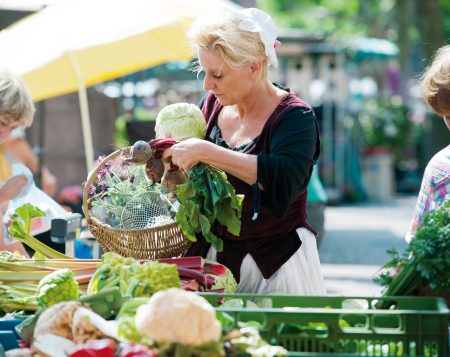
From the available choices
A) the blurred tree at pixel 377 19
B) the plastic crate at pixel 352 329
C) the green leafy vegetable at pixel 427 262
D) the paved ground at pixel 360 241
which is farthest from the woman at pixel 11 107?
the blurred tree at pixel 377 19

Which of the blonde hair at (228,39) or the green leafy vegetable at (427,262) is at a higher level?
the blonde hair at (228,39)

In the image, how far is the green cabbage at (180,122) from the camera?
3.62 metres

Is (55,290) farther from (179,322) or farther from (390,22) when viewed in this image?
(390,22)

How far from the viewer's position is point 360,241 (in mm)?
12781

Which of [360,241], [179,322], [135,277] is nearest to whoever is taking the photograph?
[179,322]

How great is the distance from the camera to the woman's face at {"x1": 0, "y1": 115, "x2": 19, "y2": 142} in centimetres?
464

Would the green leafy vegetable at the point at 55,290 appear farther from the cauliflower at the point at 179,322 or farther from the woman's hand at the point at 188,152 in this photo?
the cauliflower at the point at 179,322

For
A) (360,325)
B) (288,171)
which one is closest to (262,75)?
(288,171)

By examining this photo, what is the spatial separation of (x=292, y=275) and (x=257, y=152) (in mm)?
508

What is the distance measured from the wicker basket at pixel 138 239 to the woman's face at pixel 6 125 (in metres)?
1.21

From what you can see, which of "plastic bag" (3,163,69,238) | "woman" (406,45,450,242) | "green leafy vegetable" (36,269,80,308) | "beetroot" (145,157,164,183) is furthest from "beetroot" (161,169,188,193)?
"plastic bag" (3,163,69,238)

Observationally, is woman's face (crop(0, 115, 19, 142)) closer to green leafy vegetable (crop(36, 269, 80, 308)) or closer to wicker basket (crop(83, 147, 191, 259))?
wicker basket (crop(83, 147, 191, 259))

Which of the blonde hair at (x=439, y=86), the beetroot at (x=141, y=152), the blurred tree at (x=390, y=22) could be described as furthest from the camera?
the blurred tree at (x=390, y=22)

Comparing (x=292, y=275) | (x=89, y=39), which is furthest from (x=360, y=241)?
(x=292, y=275)
